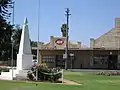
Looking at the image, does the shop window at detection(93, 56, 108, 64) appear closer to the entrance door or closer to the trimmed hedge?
the entrance door

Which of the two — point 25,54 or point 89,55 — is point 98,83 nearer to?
point 25,54

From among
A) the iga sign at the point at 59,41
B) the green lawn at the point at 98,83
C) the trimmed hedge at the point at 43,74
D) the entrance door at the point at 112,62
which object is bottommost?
the green lawn at the point at 98,83

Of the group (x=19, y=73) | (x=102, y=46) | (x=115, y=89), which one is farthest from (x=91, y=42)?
(x=115, y=89)

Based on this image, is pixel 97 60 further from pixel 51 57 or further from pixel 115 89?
pixel 115 89

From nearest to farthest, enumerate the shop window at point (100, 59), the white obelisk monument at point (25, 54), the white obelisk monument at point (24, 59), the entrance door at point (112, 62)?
1. the white obelisk monument at point (24, 59)
2. the white obelisk monument at point (25, 54)
3. the shop window at point (100, 59)
4. the entrance door at point (112, 62)

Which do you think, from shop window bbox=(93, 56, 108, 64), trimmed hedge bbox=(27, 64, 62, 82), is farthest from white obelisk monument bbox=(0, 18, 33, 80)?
shop window bbox=(93, 56, 108, 64)

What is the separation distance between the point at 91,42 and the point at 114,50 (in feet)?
26.0

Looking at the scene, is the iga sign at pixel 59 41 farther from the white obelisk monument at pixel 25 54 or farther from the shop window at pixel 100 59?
the white obelisk monument at pixel 25 54

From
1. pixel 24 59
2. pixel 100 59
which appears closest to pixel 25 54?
pixel 24 59

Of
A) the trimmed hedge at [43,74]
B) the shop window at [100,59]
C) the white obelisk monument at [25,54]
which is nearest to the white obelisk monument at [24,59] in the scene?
the white obelisk monument at [25,54]

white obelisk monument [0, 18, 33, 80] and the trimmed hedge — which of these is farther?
white obelisk monument [0, 18, 33, 80]

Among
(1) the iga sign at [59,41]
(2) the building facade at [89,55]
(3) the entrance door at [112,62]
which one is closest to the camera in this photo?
(2) the building facade at [89,55]

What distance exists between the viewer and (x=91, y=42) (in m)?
77.3

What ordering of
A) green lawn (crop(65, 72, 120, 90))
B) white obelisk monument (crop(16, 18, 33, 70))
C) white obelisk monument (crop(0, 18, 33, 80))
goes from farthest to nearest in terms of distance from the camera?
white obelisk monument (crop(16, 18, 33, 70)), white obelisk monument (crop(0, 18, 33, 80)), green lawn (crop(65, 72, 120, 90))
